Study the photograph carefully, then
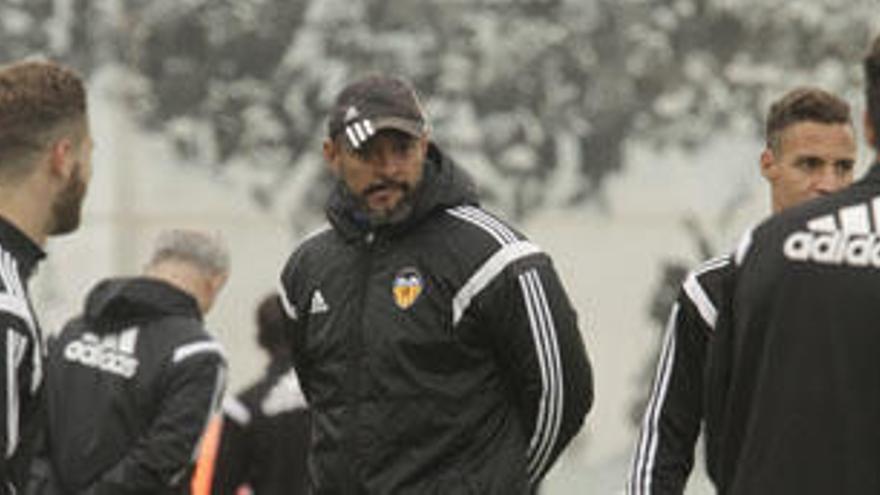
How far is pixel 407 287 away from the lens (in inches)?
220

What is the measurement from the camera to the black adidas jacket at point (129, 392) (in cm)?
732

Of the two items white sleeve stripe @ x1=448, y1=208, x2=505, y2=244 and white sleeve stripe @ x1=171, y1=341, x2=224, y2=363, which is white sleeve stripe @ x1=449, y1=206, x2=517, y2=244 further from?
white sleeve stripe @ x1=171, y1=341, x2=224, y2=363

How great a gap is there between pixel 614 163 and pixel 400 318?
910 cm

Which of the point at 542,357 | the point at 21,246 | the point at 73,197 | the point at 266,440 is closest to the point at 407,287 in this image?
the point at 542,357

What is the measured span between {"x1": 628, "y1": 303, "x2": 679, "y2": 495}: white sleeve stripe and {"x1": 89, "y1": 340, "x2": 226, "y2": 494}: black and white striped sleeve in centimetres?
278

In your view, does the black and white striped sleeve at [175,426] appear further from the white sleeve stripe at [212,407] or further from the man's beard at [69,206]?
the man's beard at [69,206]

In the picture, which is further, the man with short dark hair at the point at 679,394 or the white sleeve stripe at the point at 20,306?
the man with short dark hair at the point at 679,394

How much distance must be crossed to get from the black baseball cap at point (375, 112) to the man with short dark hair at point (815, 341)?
171 centimetres

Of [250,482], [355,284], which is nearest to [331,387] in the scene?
[355,284]

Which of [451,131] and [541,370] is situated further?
[451,131]

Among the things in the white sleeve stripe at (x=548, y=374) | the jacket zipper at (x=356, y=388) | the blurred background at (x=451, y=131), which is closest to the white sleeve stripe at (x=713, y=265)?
the white sleeve stripe at (x=548, y=374)

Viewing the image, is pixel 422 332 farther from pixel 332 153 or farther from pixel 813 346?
pixel 813 346

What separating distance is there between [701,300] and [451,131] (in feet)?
31.1

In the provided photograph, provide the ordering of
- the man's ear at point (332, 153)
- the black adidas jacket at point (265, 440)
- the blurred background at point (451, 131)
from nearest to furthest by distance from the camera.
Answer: the man's ear at point (332, 153) < the black adidas jacket at point (265, 440) < the blurred background at point (451, 131)
